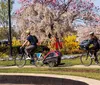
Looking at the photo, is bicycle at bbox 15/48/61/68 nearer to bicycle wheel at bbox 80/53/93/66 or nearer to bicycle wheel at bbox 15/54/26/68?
bicycle wheel at bbox 15/54/26/68

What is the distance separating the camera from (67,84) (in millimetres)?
9086

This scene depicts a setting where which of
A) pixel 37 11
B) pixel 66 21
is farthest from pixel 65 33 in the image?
pixel 37 11

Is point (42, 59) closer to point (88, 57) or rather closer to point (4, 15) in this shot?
point (88, 57)

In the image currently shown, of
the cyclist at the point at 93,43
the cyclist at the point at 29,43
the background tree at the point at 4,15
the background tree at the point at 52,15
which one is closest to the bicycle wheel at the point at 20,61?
the cyclist at the point at 29,43

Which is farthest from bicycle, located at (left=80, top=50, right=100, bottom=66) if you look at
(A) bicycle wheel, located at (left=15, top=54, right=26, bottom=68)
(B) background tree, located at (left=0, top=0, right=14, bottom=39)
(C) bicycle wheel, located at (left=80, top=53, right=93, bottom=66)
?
(B) background tree, located at (left=0, top=0, right=14, bottom=39)

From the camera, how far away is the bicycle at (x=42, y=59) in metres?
15.0

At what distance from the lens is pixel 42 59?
50.2 feet

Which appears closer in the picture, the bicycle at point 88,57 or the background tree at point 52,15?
the bicycle at point 88,57

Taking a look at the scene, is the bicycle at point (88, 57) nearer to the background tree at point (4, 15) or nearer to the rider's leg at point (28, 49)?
the rider's leg at point (28, 49)

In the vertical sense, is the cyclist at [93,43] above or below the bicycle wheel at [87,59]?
above

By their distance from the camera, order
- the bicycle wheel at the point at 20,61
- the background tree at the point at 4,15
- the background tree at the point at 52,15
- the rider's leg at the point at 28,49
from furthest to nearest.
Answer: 1. the background tree at the point at 4,15
2. the background tree at the point at 52,15
3. the bicycle wheel at the point at 20,61
4. the rider's leg at the point at 28,49

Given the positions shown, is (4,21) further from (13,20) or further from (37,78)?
(37,78)

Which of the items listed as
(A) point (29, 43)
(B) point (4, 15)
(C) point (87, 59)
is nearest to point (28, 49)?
(A) point (29, 43)

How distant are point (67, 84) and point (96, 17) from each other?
2802 cm
